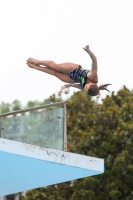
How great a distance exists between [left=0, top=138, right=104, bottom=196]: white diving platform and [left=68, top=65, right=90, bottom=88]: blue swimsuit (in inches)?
55.4

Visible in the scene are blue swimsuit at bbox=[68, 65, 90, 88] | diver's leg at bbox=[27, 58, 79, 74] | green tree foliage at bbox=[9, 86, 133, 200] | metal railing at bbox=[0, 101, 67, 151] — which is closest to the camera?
blue swimsuit at bbox=[68, 65, 90, 88]

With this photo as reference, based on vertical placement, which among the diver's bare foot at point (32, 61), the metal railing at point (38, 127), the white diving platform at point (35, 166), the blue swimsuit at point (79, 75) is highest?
the diver's bare foot at point (32, 61)

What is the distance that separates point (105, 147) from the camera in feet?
80.0

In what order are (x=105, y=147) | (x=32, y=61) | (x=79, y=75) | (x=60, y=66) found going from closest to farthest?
(x=79, y=75) < (x=60, y=66) < (x=32, y=61) < (x=105, y=147)

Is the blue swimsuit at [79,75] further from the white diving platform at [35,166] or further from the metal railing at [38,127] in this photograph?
the white diving platform at [35,166]

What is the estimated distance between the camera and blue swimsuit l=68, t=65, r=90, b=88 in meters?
13.7

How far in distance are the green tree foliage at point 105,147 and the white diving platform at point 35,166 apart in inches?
345

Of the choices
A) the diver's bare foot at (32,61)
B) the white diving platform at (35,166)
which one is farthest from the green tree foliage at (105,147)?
the diver's bare foot at (32,61)

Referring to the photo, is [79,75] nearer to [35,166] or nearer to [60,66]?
[60,66]

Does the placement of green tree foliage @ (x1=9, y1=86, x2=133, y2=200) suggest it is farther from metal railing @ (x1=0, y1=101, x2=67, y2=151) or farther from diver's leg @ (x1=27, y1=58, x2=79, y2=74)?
diver's leg @ (x1=27, y1=58, x2=79, y2=74)

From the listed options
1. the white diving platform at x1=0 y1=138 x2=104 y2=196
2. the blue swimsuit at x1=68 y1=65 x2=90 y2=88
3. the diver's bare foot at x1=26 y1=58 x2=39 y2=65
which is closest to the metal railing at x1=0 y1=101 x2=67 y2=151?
the white diving platform at x1=0 y1=138 x2=104 y2=196

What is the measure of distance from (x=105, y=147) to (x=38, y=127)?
10394mm

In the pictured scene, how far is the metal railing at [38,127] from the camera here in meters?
14.1

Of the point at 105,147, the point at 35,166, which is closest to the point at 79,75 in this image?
the point at 35,166
